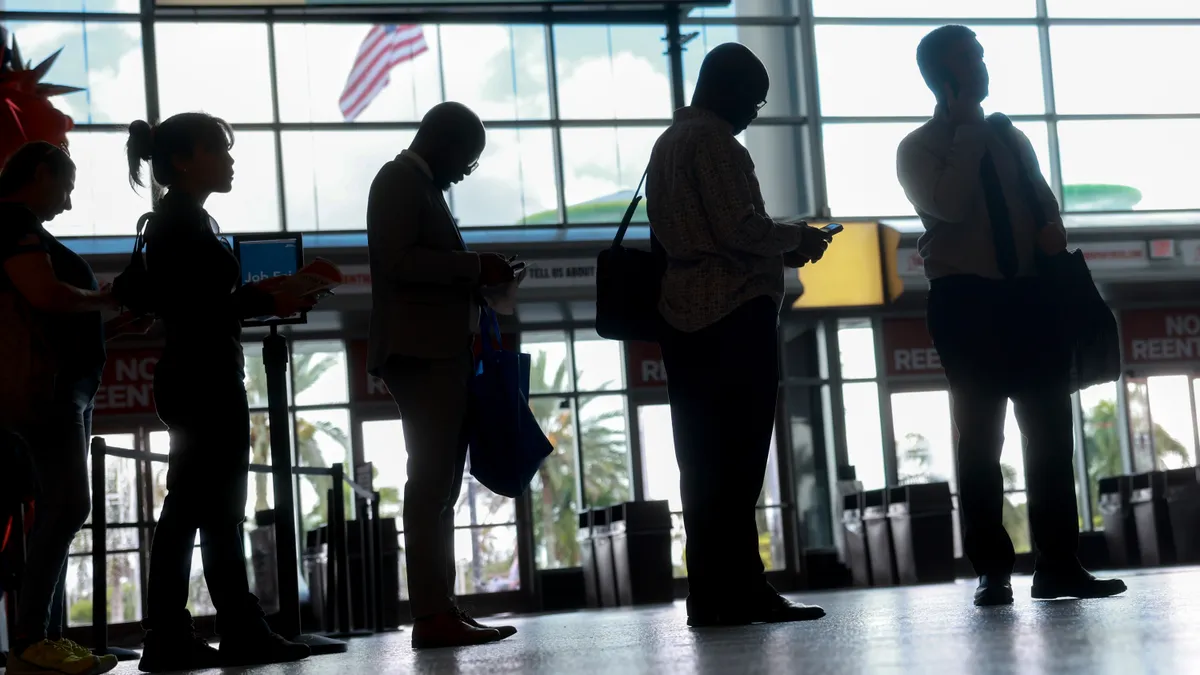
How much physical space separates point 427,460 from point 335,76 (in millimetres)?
13326

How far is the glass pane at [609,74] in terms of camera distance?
17.0m

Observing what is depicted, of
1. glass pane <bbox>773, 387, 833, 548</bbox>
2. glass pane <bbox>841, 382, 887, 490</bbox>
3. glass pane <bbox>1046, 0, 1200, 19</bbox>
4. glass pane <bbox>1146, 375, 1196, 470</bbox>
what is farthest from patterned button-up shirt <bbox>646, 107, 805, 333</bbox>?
glass pane <bbox>1046, 0, 1200, 19</bbox>

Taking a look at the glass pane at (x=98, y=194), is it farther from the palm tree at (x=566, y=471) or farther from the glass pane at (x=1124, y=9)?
the glass pane at (x=1124, y=9)

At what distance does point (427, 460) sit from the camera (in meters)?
3.69

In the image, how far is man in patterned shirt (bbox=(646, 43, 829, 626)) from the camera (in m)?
3.64

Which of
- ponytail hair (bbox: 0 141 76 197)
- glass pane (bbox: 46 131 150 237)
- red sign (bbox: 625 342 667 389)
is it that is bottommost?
ponytail hair (bbox: 0 141 76 197)

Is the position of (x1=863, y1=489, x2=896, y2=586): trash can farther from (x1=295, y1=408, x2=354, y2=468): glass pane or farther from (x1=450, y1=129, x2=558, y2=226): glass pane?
(x1=295, y1=408, x2=354, y2=468): glass pane

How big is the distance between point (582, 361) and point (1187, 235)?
7.00 m

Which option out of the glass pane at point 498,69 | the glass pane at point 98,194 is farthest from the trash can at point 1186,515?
the glass pane at point 98,194

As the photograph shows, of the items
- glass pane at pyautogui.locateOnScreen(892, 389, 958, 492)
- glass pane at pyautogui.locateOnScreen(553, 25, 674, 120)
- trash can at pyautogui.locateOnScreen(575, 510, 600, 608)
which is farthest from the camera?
glass pane at pyautogui.locateOnScreen(892, 389, 958, 492)

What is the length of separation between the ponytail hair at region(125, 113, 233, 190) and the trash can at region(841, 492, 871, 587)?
12.1m

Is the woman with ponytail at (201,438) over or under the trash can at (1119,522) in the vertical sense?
over

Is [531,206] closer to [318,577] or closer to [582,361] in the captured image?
[582,361]

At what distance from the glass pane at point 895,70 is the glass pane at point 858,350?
2572 mm
